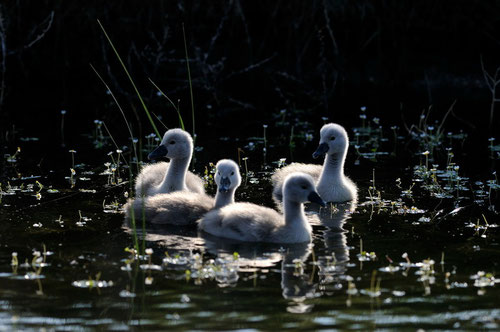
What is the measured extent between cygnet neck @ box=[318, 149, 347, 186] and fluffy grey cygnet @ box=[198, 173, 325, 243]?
228cm

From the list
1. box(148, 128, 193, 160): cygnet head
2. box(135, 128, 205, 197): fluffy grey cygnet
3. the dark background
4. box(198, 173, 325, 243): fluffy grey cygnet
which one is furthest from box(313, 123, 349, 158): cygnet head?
the dark background

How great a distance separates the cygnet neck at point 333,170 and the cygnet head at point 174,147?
70.3 inches

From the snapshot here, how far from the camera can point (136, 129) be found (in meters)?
16.3

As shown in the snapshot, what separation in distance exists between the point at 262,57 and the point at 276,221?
33.4ft

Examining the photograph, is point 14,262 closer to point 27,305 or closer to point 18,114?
point 27,305

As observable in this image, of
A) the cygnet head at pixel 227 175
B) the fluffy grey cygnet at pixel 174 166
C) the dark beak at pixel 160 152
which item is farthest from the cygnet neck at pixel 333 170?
the dark beak at pixel 160 152

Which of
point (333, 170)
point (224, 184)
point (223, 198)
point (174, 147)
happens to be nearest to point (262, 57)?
point (333, 170)

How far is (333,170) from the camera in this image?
40.7 feet

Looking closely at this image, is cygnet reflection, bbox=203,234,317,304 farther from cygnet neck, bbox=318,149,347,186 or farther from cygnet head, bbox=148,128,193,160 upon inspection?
cygnet neck, bbox=318,149,347,186

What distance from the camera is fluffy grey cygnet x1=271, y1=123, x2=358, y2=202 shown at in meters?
12.0

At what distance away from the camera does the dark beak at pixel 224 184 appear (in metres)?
10.4

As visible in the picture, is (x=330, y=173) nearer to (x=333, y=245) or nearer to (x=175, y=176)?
(x=175, y=176)

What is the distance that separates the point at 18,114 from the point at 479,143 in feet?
26.1

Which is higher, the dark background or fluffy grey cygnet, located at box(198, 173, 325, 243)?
the dark background
